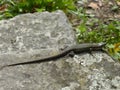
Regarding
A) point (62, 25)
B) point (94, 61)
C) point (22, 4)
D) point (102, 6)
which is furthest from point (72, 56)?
point (102, 6)

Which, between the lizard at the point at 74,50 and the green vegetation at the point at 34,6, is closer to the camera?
the lizard at the point at 74,50

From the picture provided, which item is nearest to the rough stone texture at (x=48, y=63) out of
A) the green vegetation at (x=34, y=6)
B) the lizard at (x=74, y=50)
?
the lizard at (x=74, y=50)

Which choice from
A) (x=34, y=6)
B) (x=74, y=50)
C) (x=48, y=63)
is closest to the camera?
(x=48, y=63)

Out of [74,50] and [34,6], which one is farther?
[34,6]

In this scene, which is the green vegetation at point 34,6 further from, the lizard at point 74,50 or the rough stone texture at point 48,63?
the lizard at point 74,50

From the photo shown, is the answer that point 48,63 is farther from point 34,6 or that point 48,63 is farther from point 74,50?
point 34,6

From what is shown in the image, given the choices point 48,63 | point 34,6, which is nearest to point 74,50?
point 48,63

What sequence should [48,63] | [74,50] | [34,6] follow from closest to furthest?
1. [48,63]
2. [74,50]
3. [34,6]

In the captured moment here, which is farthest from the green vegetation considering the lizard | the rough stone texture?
the lizard

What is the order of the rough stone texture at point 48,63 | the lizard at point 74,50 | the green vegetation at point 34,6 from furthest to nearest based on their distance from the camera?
1. the green vegetation at point 34,6
2. the lizard at point 74,50
3. the rough stone texture at point 48,63
